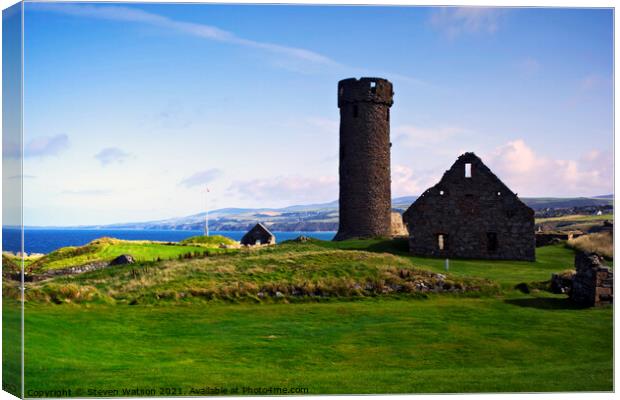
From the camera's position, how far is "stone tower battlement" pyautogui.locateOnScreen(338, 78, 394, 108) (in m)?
45.9

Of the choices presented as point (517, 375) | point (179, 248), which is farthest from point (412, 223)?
point (517, 375)

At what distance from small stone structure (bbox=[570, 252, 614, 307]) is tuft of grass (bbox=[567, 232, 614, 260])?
36.7 feet

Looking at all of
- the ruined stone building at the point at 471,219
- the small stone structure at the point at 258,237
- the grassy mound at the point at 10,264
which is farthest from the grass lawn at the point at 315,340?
the small stone structure at the point at 258,237

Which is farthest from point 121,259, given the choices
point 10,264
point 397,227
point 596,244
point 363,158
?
point 596,244

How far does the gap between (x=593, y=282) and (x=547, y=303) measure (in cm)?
164

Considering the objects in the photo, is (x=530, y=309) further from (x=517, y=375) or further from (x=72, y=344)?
(x=72, y=344)

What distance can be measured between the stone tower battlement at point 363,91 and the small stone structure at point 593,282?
25.1m

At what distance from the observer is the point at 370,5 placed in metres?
16.3

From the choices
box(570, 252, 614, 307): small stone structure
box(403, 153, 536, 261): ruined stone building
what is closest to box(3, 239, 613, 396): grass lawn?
box(570, 252, 614, 307): small stone structure

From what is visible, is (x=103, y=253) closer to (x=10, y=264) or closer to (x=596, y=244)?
(x=10, y=264)

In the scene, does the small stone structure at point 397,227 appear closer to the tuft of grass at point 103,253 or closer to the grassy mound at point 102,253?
the tuft of grass at point 103,253

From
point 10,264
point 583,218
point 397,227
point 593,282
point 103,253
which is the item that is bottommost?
point 593,282

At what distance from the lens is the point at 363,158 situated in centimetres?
4569

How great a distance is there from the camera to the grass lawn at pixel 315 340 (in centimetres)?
1444
